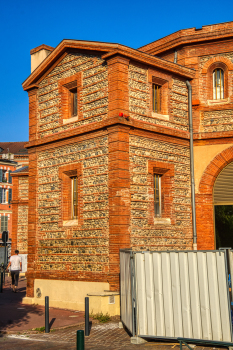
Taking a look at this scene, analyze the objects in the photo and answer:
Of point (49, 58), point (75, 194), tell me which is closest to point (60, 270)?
point (75, 194)

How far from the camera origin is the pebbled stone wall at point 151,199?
14.2 metres

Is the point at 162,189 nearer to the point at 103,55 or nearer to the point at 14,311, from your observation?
the point at 103,55

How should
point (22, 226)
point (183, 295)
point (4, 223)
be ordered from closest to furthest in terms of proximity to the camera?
point (183, 295), point (22, 226), point (4, 223)

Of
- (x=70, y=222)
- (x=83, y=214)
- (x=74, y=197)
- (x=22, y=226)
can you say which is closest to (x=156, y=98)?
(x=74, y=197)

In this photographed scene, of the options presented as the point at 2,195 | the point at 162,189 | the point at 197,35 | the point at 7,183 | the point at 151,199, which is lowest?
the point at 151,199

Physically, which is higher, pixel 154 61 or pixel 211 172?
pixel 154 61

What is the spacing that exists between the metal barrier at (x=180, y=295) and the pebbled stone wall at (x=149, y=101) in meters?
6.59

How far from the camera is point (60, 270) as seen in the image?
1536 cm

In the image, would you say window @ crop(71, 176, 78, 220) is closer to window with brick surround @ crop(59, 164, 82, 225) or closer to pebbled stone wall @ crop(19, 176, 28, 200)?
window with brick surround @ crop(59, 164, 82, 225)

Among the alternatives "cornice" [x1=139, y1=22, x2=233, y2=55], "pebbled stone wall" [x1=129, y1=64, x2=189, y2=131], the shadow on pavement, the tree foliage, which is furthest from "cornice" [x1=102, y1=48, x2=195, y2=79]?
the shadow on pavement

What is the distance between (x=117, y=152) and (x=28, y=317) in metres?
5.82

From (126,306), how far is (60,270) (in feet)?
18.1

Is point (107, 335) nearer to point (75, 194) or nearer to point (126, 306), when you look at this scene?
point (126, 306)

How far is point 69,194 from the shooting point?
1578cm
